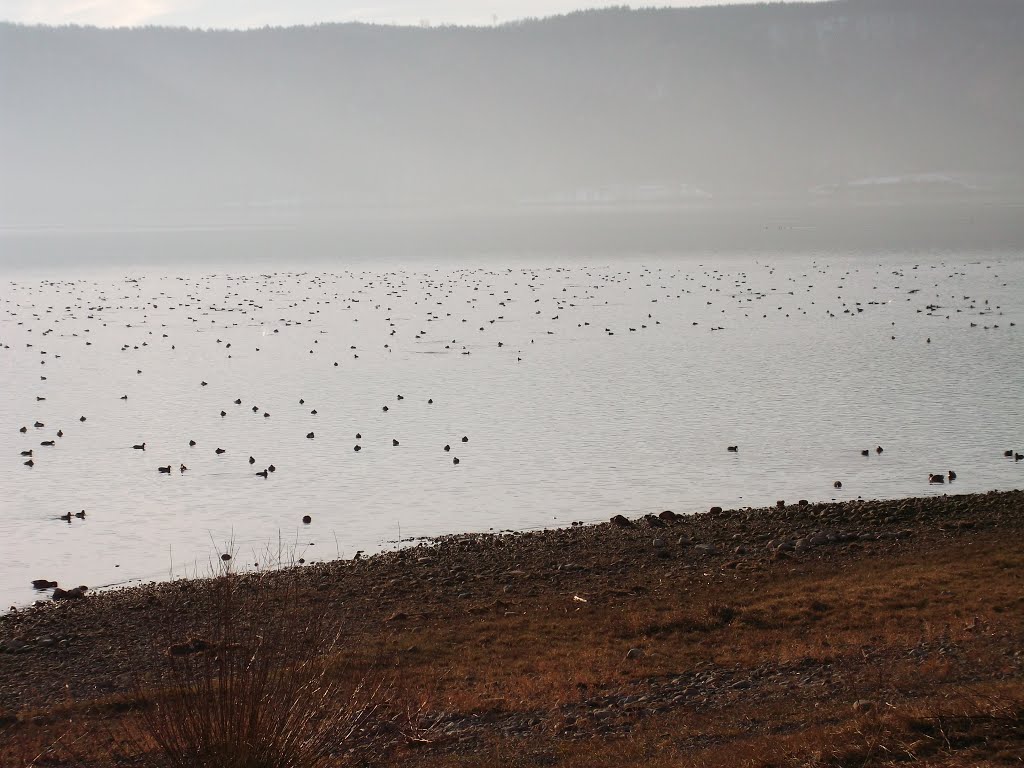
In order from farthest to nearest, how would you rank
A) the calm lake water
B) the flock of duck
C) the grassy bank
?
the flock of duck → the calm lake water → the grassy bank

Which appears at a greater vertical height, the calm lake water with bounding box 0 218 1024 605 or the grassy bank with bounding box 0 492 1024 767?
the calm lake water with bounding box 0 218 1024 605

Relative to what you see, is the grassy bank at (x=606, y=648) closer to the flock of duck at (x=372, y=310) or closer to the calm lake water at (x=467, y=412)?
the calm lake water at (x=467, y=412)

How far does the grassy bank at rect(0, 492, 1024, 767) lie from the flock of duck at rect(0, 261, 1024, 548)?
665cm

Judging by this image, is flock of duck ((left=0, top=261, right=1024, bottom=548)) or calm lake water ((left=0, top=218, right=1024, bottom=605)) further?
flock of duck ((left=0, top=261, right=1024, bottom=548))

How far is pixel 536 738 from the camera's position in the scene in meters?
9.55

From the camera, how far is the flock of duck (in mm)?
38000

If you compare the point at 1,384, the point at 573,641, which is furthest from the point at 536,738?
the point at 1,384

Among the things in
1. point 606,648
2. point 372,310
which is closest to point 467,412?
point 606,648

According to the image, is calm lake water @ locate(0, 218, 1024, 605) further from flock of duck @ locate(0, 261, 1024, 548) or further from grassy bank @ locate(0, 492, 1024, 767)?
grassy bank @ locate(0, 492, 1024, 767)

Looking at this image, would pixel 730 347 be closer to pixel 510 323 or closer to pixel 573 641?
pixel 510 323

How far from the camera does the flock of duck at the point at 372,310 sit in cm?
3800

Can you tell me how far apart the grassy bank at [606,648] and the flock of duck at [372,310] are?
262 inches

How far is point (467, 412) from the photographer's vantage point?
87.7ft

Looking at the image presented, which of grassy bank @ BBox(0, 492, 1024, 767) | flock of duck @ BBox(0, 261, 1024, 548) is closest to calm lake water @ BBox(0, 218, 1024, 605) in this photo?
flock of duck @ BBox(0, 261, 1024, 548)
